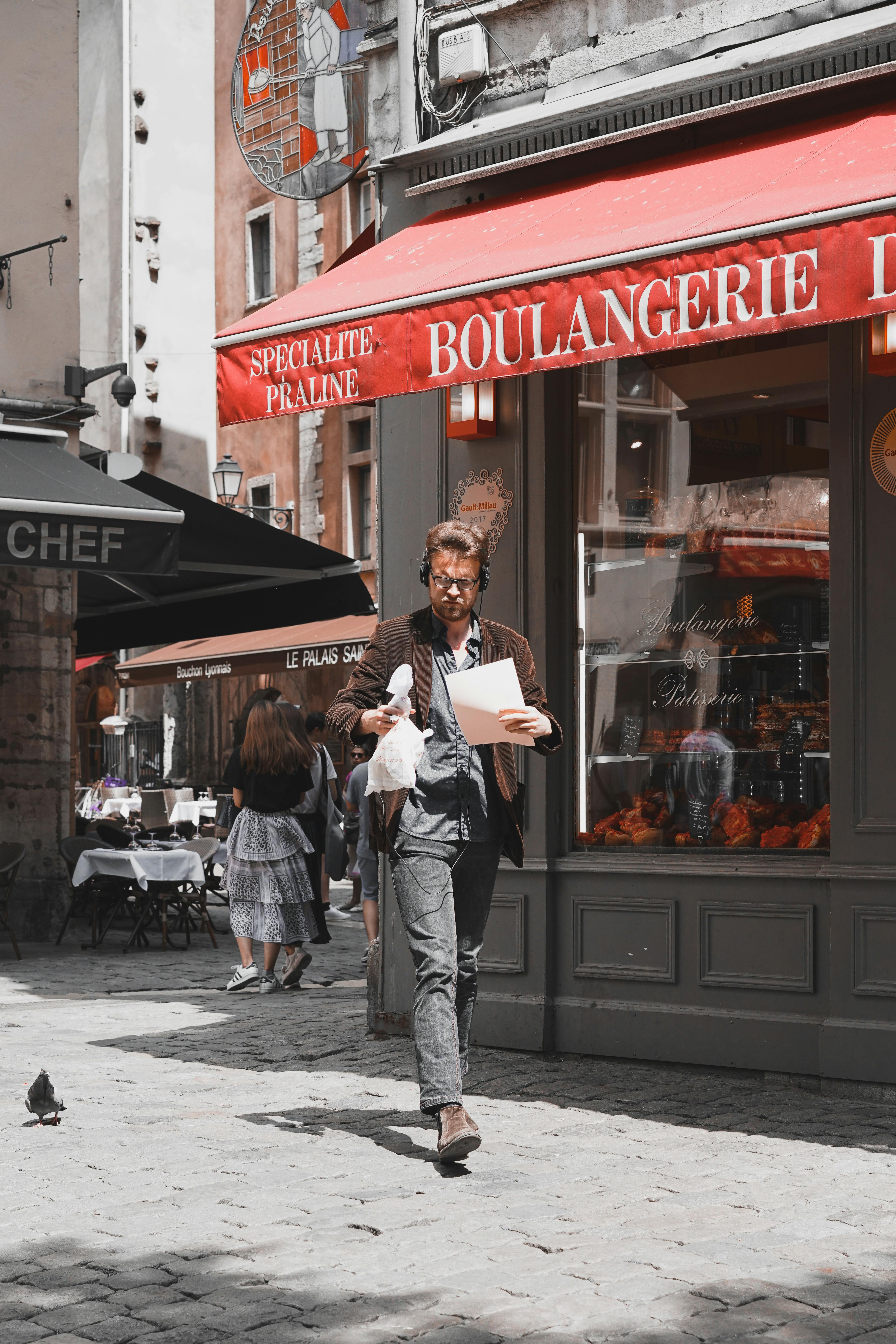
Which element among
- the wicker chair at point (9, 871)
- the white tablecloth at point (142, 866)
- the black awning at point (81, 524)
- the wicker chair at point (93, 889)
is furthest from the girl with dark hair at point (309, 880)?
the wicker chair at point (93, 889)

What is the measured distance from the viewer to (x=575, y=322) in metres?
5.73

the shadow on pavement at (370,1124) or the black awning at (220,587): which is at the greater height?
the black awning at (220,587)

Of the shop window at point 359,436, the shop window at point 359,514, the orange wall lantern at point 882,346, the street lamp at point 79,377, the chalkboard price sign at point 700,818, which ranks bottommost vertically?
the chalkboard price sign at point 700,818

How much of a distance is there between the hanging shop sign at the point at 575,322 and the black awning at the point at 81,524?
3.30m

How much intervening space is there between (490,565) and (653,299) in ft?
6.71

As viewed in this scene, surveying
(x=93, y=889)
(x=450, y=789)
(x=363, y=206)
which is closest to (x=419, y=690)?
(x=450, y=789)

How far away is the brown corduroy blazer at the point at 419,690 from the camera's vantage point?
5250mm

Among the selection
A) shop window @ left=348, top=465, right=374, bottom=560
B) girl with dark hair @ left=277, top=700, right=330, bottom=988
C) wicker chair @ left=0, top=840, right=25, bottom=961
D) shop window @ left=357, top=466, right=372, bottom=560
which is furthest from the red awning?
shop window @ left=348, top=465, right=374, bottom=560

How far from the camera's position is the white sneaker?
9953 mm

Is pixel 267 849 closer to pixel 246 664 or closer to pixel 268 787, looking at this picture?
pixel 268 787

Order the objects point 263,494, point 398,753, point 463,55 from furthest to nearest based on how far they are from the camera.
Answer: point 263,494 < point 463,55 < point 398,753

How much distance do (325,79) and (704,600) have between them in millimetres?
3510

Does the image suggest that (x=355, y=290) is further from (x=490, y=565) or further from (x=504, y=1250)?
(x=504, y=1250)

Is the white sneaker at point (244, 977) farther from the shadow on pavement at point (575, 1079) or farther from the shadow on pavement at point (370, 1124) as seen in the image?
the shadow on pavement at point (370, 1124)
